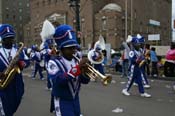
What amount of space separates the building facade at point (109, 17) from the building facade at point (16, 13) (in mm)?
27951

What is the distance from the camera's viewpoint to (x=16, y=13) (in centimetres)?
11481

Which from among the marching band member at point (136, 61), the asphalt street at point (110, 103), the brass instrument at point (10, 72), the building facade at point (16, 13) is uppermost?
the building facade at point (16, 13)

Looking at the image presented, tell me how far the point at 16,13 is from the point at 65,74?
369 ft

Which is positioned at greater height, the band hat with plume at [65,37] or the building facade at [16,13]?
the building facade at [16,13]

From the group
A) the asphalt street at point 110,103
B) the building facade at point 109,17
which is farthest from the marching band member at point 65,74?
the building facade at point 109,17

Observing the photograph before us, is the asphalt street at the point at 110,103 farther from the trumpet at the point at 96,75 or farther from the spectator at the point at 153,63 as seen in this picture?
the spectator at the point at 153,63

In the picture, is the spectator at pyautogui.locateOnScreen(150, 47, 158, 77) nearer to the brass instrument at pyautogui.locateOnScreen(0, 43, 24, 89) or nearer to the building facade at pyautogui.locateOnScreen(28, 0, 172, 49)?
the brass instrument at pyautogui.locateOnScreen(0, 43, 24, 89)

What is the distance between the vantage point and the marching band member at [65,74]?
4.89 metres

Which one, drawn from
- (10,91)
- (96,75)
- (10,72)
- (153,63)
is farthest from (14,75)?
(153,63)

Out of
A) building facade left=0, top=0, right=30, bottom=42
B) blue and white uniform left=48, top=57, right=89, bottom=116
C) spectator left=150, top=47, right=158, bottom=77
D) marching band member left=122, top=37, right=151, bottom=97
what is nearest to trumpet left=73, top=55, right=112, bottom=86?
blue and white uniform left=48, top=57, right=89, bottom=116

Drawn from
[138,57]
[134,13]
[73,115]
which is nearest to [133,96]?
[138,57]

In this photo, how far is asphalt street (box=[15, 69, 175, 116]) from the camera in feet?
31.0

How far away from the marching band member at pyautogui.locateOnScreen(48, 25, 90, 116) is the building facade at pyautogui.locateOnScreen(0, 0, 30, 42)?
4113 inches

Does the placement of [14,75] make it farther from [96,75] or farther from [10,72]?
[96,75]
